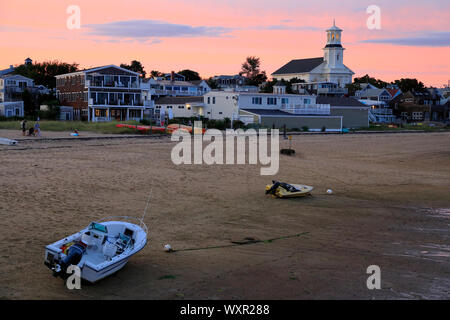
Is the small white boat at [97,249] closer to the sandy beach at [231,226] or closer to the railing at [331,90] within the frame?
the sandy beach at [231,226]

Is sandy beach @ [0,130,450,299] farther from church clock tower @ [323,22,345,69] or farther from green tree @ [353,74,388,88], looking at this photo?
green tree @ [353,74,388,88]

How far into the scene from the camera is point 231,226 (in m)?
13.2

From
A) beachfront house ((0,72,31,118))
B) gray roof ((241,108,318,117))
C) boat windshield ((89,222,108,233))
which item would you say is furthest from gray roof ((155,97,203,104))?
boat windshield ((89,222,108,233))

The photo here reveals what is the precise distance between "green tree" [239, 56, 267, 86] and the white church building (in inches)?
517

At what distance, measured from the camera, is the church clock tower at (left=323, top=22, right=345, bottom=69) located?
12706 cm

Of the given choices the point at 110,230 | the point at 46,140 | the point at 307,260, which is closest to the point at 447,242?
the point at 307,260

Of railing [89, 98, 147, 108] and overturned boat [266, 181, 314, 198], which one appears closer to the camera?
overturned boat [266, 181, 314, 198]

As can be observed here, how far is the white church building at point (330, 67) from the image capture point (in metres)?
126

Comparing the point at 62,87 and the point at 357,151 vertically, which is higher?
the point at 62,87

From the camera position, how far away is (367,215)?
15.1 m

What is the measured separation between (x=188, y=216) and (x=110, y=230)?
166 inches

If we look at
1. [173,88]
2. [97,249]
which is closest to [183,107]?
[173,88]
